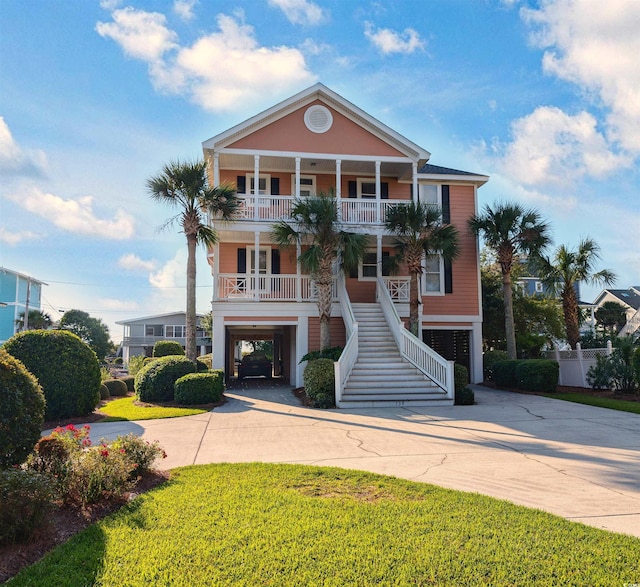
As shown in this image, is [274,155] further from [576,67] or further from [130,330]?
[130,330]

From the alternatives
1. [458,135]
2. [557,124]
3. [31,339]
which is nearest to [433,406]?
[458,135]

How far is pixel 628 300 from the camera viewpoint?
43.8 metres

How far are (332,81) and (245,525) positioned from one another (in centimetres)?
1870

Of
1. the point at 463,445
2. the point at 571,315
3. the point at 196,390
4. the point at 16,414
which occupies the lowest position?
the point at 463,445

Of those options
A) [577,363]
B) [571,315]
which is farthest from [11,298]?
[577,363]

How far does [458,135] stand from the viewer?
44.8ft

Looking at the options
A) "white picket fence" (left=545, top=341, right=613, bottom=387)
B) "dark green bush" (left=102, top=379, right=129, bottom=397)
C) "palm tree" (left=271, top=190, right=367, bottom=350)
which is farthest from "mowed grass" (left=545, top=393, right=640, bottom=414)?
"dark green bush" (left=102, top=379, right=129, bottom=397)

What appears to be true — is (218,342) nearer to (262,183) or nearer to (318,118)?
(262,183)

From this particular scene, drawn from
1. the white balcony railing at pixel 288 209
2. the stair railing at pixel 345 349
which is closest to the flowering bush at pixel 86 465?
the stair railing at pixel 345 349

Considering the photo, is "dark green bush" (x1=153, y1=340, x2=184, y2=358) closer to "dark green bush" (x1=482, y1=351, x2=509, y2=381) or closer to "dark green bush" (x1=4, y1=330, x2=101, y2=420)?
"dark green bush" (x1=4, y1=330, x2=101, y2=420)

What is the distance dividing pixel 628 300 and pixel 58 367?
46518 mm

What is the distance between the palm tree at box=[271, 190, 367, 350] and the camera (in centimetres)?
1669

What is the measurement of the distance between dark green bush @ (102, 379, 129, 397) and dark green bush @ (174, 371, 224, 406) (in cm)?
573

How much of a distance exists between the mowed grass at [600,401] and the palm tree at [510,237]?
13.8ft
